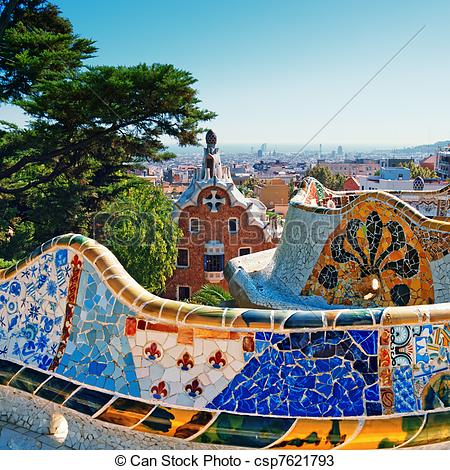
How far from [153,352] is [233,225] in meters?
13.6

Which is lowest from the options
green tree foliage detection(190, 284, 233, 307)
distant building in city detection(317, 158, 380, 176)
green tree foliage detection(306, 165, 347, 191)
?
green tree foliage detection(190, 284, 233, 307)

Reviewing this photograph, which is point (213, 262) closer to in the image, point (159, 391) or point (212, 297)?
point (212, 297)

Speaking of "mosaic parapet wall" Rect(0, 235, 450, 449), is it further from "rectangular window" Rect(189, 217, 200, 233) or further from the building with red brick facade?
"rectangular window" Rect(189, 217, 200, 233)

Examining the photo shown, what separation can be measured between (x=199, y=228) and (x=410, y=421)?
45.3ft

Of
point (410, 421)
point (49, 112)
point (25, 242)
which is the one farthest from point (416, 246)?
point (25, 242)

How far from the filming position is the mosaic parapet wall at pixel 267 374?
305 cm

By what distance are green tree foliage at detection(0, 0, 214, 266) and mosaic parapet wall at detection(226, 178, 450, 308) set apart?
12.0 feet

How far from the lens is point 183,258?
16984 mm

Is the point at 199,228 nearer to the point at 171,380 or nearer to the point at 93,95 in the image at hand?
the point at 93,95

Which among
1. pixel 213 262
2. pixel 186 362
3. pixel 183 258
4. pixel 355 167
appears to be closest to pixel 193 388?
pixel 186 362

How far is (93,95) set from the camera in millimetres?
9930

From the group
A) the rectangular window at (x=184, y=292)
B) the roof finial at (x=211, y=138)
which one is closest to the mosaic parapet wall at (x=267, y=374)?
the roof finial at (x=211, y=138)

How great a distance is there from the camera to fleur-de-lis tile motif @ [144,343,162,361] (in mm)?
3322

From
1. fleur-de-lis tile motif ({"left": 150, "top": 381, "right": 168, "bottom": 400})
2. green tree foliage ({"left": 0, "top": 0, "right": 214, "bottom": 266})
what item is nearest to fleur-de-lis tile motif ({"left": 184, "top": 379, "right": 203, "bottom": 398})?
fleur-de-lis tile motif ({"left": 150, "top": 381, "right": 168, "bottom": 400})
